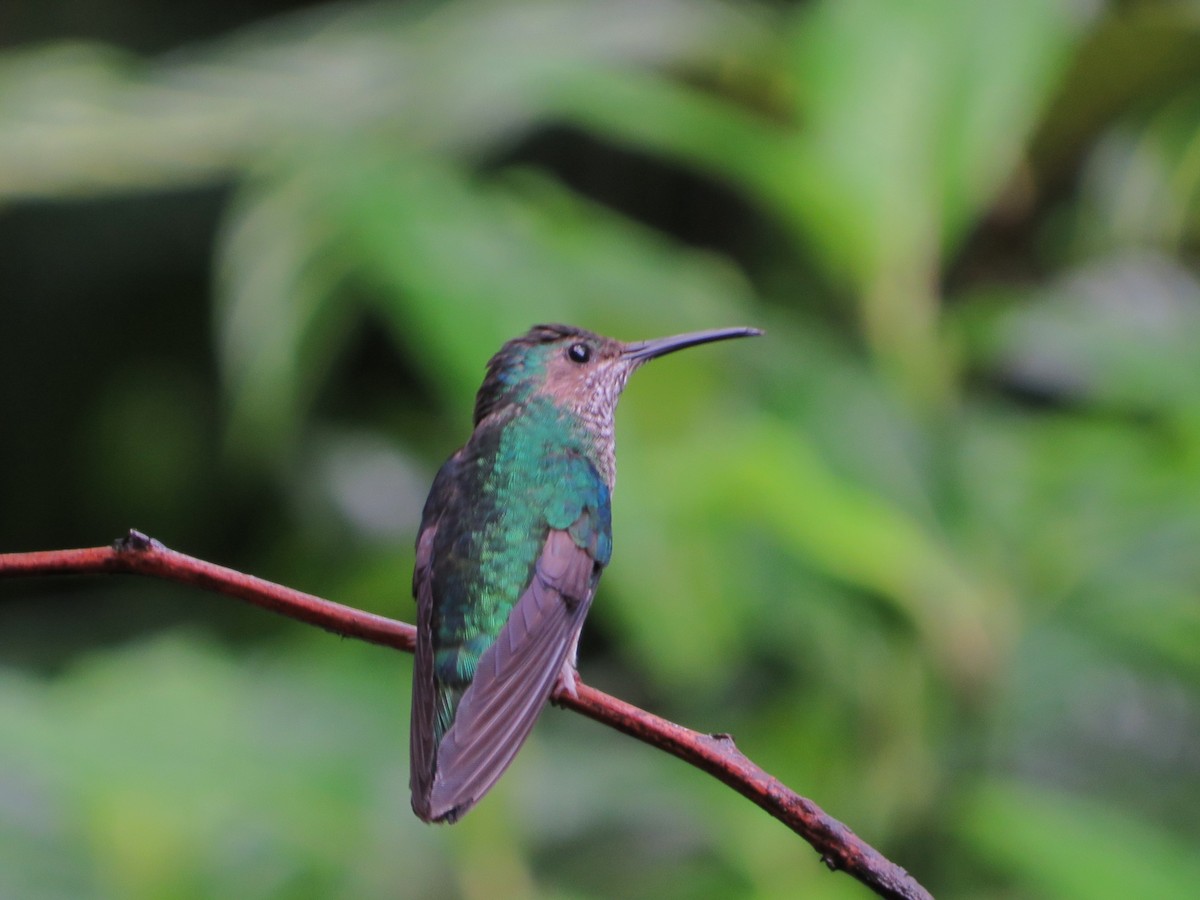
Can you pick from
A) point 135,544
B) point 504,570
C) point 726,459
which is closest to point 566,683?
point 504,570

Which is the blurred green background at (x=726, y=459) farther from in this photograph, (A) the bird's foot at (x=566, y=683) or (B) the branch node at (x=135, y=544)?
(B) the branch node at (x=135, y=544)

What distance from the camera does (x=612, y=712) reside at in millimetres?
986

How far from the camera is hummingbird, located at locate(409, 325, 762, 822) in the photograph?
1.01 metres

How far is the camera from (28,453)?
177 inches

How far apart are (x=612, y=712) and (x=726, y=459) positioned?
104 centimetres

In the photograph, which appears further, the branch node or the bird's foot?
the bird's foot

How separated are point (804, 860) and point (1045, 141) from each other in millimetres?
1804

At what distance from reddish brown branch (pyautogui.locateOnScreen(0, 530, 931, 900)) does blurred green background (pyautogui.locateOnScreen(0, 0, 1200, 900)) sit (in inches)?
39.3

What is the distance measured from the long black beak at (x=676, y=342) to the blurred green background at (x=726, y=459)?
0.34 m

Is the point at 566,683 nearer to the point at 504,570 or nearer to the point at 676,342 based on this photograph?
the point at 504,570

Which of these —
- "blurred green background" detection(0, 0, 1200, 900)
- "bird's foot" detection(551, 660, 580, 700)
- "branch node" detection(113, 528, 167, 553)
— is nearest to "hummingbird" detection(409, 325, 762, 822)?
"bird's foot" detection(551, 660, 580, 700)

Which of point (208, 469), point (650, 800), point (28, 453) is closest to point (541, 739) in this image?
point (650, 800)

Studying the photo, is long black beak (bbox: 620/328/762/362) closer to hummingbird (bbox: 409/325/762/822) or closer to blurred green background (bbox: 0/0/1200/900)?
hummingbird (bbox: 409/325/762/822)

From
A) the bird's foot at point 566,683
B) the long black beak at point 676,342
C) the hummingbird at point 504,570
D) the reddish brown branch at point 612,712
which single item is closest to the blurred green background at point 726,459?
the long black beak at point 676,342
